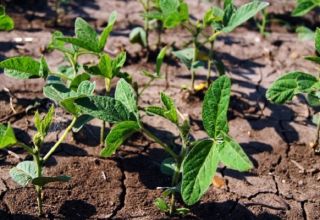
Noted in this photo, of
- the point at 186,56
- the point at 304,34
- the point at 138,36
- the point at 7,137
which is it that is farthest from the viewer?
the point at 138,36

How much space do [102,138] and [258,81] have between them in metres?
1.24

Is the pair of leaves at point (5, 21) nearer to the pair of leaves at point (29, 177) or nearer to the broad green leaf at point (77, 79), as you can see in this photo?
the broad green leaf at point (77, 79)

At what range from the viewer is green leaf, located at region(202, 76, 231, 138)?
6.18 ft

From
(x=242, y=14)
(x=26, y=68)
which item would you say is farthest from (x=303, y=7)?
(x=26, y=68)

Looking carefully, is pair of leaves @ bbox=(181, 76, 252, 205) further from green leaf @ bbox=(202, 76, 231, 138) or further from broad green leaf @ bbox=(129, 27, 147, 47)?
broad green leaf @ bbox=(129, 27, 147, 47)

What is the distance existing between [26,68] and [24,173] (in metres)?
0.44

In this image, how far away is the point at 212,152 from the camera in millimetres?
1895

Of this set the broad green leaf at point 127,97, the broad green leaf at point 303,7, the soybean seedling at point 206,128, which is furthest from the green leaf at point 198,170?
the broad green leaf at point 303,7

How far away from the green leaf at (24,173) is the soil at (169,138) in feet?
0.71

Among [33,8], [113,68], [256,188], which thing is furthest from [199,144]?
[33,8]

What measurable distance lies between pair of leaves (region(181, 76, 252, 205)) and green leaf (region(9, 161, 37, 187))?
0.65m

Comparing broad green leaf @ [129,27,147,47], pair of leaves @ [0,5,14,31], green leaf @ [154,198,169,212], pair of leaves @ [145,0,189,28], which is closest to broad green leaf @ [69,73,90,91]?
pair of leaves @ [0,5,14,31]

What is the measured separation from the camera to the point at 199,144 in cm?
189

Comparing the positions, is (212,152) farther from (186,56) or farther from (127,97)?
(186,56)
